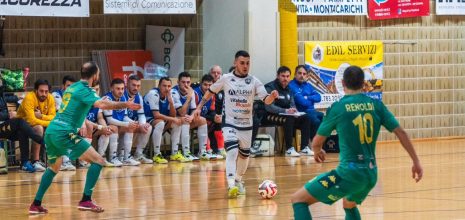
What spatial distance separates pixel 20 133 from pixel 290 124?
569 cm

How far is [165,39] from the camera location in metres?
22.9

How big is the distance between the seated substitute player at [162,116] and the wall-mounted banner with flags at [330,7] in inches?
166

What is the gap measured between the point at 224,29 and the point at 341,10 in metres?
2.94

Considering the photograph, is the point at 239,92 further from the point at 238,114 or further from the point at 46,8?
the point at 46,8

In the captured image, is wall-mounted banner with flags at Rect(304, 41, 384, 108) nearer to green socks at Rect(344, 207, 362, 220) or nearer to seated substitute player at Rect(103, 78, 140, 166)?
seated substitute player at Rect(103, 78, 140, 166)

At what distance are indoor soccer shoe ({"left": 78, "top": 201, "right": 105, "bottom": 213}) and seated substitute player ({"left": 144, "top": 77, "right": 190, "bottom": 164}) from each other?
7088 millimetres

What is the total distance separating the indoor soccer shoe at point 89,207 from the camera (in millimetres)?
13030

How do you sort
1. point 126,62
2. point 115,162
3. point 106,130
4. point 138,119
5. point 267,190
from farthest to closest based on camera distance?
1. point 126,62
2. point 138,119
3. point 115,162
4. point 106,130
5. point 267,190

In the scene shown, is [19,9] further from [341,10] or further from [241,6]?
[341,10]

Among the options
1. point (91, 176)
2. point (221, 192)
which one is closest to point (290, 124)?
point (221, 192)

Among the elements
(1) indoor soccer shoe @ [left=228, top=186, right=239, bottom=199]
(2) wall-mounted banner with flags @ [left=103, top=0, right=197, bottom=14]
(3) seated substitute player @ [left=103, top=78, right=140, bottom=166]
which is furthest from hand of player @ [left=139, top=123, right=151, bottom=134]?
(1) indoor soccer shoe @ [left=228, top=186, right=239, bottom=199]

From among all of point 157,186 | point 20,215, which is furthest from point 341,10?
point 20,215

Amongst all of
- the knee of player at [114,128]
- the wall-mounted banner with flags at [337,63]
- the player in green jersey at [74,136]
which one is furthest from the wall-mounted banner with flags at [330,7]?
the player in green jersey at [74,136]

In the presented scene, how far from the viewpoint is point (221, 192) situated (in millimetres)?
15172
